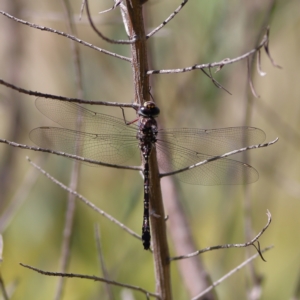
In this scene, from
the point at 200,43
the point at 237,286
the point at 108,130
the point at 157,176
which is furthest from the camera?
the point at 200,43

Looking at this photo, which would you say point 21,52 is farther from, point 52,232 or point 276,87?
point 276,87

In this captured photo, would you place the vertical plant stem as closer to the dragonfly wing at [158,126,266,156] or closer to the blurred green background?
the dragonfly wing at [158,126,266,156]

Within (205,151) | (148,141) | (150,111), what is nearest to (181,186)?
(205,151)

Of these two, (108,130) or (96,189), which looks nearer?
(108,130)

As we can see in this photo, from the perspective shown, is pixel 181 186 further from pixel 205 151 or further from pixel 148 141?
pixel 148 141

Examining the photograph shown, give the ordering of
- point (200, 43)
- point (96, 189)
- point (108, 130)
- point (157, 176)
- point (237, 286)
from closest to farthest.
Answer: point (157, 176), point (108, 130), point (237, 286), point (200, 43), point (96, 189)

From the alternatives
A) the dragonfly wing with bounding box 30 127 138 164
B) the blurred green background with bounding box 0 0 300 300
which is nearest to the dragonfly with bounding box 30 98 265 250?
the dragonfly wing with bounding box 30 127 138 164

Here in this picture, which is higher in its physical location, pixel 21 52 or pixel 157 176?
pixel 21 52

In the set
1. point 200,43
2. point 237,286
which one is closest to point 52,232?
point 237,286

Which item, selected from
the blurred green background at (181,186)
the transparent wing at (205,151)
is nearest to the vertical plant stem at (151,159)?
the transparent wing at (205,151)
